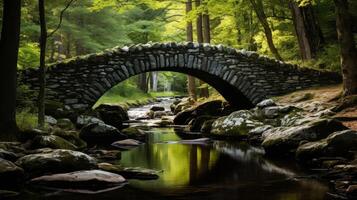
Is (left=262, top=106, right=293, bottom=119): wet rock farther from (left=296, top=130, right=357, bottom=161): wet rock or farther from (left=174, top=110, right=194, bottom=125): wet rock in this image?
(left=174, top=110, right=194, bottom=125): wet rock

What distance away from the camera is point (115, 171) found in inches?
301

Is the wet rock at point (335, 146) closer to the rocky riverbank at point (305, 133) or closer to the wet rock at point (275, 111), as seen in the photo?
the rocky riverbank at point (305, 133)

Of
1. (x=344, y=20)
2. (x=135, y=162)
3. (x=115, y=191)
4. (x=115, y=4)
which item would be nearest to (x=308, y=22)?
(x=344, y=20)

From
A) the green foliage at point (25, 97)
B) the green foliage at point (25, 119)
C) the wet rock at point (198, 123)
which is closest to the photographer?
the green foliage at point (25, 119)

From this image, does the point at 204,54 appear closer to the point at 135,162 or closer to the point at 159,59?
the point at 159,59

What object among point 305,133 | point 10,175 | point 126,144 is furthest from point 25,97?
point 305,133

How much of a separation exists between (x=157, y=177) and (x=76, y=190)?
1.60 m

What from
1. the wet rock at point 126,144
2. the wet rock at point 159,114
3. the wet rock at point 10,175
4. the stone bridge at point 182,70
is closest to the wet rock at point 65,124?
the stone bridge at point 182,70

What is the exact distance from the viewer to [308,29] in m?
17.3

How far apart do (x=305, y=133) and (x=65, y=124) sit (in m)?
6.66

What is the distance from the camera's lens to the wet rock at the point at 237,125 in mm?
13016

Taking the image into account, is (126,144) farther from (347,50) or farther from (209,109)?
(209,109)

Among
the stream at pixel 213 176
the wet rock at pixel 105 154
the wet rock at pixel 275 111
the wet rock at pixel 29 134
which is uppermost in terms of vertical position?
the wet rock at pixel 275 111

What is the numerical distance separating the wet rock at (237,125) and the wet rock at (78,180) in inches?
269
